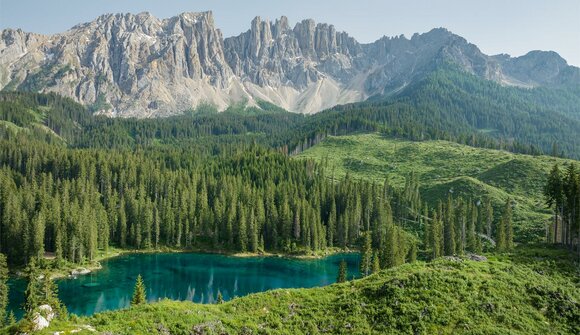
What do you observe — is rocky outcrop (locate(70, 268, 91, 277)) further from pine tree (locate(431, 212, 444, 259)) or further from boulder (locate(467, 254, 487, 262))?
boulder (locate(467, 254, 487, 262))

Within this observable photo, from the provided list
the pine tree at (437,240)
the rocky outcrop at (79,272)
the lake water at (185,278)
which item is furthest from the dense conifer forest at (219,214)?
the lake water at (185,278)

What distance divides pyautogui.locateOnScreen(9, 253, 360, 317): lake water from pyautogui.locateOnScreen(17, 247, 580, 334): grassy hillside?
5054 centimetres

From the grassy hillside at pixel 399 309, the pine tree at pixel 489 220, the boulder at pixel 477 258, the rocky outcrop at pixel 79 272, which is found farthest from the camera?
the pine tree at pixel 489 220

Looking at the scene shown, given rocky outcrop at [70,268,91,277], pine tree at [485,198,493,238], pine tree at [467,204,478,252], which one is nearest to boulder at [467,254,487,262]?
pine tree at [467,204,478,252]

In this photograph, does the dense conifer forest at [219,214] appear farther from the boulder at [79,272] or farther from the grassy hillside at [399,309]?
the grassy hillside at [399,309]

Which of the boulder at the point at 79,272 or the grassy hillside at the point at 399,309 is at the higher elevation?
the grassy hillside at the point at 399,309

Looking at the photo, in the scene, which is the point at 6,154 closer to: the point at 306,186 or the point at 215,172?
the point at 215,172

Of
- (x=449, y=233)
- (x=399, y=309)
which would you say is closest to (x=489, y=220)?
(x=449, y=233)

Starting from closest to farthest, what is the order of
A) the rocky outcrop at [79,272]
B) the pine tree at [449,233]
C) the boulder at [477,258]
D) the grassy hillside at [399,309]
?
1. the grassy hillside at [399,309]
2. the boulder at [477,258]
3. the rocky outcrop at [79,272]
4. the pine tree at [449,233]

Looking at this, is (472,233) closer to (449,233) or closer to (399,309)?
(449,233)

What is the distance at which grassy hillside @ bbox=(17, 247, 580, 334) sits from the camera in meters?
35.7

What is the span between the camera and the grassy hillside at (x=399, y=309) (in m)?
35.7

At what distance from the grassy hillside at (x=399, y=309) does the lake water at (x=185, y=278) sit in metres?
50.5

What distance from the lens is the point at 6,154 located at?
177000 millimetres
